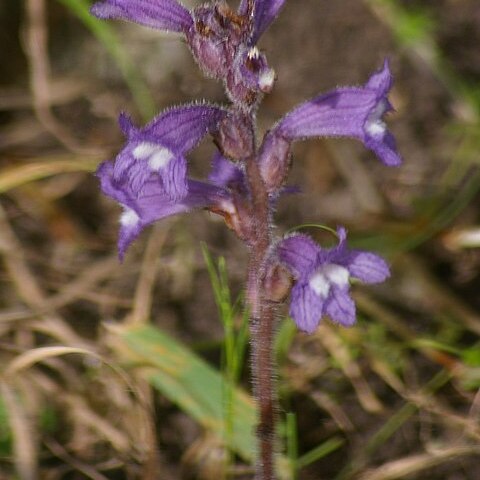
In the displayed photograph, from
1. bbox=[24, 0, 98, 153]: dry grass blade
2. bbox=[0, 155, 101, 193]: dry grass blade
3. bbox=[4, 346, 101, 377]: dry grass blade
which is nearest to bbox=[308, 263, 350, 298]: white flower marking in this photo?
bbox=[4, 346, 101, 377]: dry grass blade

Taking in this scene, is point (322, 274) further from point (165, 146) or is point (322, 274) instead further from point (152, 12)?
point (152, 12)

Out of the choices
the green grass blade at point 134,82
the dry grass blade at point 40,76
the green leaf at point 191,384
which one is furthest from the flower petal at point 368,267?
the dry grass blade at point 40,76

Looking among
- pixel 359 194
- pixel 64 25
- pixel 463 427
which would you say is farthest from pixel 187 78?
pixel 463 427

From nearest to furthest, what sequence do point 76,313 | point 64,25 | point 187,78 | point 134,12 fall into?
point 134,12, point 76,313, point 187,78, point 64,25

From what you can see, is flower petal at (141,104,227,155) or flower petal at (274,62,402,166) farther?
flower petal at (274,62,402,166)

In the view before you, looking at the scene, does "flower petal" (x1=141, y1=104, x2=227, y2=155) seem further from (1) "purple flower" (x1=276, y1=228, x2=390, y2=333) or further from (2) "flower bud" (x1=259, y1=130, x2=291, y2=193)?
(1) "purple flower" (x1=276, y1=228, x2=390, y2=333)

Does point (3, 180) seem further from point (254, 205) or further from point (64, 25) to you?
point (254, 205)
